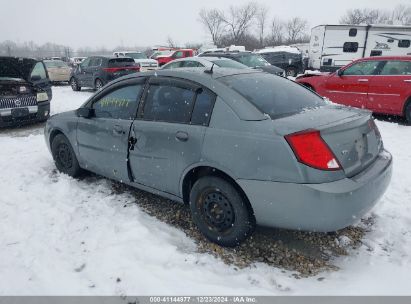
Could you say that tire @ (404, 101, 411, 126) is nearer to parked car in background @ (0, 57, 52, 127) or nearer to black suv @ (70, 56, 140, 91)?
parked car in background @ (0, 57, 52, 127)

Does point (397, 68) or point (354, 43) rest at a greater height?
point (354, 43)

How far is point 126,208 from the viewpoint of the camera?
3.93 meters

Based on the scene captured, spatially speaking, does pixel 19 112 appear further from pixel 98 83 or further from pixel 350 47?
pixel 350 47

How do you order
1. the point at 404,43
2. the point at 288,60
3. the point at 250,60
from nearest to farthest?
the point at 250,60, the point at 404,43, the point at 288,60

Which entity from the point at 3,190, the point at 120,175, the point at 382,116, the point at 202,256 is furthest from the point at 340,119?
the point at 382,116

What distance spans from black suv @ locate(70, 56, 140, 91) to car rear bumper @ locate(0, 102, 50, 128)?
242 inches

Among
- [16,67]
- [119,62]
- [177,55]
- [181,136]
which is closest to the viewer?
[181,136]

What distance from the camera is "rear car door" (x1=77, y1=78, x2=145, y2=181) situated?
382 centimetres

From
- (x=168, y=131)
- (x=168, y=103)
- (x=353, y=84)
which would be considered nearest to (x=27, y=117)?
(x=168, y=103)

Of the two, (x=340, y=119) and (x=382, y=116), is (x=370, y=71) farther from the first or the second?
(x=340, y=119)

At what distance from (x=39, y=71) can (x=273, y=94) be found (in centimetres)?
842

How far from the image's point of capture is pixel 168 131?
3.32m

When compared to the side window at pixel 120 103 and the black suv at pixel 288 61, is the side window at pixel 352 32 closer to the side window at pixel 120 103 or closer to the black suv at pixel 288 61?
the black suv at pixel 288 61

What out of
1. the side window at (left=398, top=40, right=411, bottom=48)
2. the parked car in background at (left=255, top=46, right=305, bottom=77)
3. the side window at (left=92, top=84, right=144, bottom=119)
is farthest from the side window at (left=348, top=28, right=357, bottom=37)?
the side window at (left=92, top=84, right=144, bottom=119)
